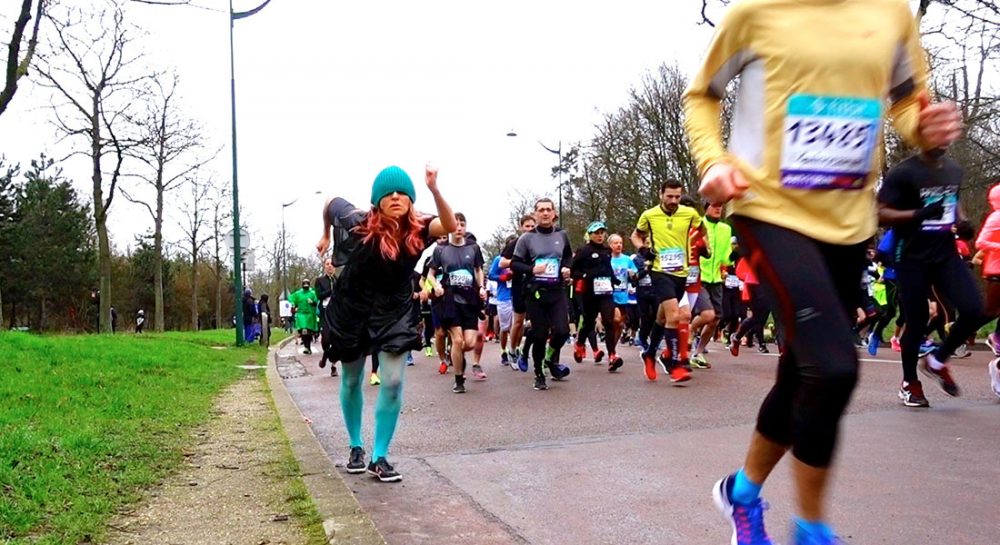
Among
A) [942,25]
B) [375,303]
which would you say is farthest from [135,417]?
[942,25]

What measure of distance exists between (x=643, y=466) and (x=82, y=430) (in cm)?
410

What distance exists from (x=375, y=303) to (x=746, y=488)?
275cm

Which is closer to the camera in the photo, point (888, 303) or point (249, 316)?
point (888, 303)

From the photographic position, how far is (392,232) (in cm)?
497

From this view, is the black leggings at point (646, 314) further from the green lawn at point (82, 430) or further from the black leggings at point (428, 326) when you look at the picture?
the green lawn at point (82, 430)

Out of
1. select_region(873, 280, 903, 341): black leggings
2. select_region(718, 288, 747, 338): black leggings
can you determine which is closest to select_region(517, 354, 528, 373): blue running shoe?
select_region(718, 288, 747, 338): black leggings

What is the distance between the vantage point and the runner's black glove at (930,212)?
5.72m

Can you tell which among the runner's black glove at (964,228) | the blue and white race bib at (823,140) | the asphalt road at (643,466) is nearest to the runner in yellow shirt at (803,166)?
the blue and white race bib at (823,140)

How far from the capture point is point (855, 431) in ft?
18.9

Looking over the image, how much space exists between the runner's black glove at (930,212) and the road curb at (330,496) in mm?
3969

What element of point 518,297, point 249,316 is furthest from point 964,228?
point 249,316

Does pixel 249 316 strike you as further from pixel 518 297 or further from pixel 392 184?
pixel 392 184

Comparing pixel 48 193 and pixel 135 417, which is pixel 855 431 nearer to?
pixel 135 417

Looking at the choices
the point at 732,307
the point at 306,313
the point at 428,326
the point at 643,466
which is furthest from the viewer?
the point at 306,313
